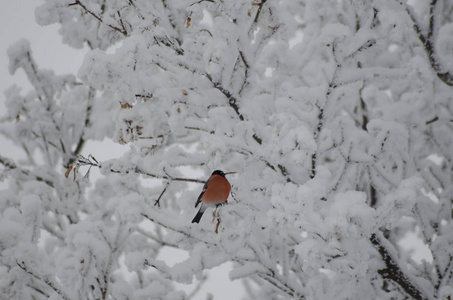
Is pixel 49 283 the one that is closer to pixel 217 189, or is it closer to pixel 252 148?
pixel 217 189

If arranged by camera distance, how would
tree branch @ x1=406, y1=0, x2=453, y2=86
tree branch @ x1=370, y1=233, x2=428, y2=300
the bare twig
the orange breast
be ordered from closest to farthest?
tree branch @ x1=406, y1=0, x2=453, y2=86, the orange breast, tree branch @ x1=370, y1=233, x2=428, y2=300, the bare twig

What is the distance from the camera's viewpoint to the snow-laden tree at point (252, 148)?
1.95m

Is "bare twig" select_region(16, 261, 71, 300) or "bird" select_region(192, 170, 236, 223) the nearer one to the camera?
"bird" select_region(192, 170, 236, 223)

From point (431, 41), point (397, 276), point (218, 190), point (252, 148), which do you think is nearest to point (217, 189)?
point (218, 190)

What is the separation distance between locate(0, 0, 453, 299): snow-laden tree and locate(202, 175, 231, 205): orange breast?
10cm

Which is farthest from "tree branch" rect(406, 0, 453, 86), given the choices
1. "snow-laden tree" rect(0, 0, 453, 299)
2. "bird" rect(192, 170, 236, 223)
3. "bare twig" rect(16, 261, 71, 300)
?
"bare twig" rect(16, 261, 71, 300)

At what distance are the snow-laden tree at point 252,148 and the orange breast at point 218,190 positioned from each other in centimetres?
10

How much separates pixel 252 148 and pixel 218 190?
0.49 m

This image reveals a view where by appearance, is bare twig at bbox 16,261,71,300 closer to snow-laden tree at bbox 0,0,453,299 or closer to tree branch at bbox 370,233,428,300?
snow-laden tree at bbox 0,0,453,299

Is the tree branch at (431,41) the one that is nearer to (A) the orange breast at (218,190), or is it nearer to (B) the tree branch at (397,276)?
(B) the tree branch at (397,276)

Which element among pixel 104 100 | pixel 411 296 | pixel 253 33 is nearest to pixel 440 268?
pixel 411 296

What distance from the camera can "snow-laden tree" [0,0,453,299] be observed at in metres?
1.95

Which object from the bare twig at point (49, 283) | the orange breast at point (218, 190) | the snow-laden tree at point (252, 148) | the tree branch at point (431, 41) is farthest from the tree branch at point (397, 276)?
the bare twig at point (49, 283)

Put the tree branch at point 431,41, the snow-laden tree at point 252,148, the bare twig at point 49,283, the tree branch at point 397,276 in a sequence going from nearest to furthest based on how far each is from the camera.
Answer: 1. the snow-laden tree at point 252,148
2. the tree branch at point 431,41
3. the tree branch at point 397,276
4. the bare twig at point 49,283
